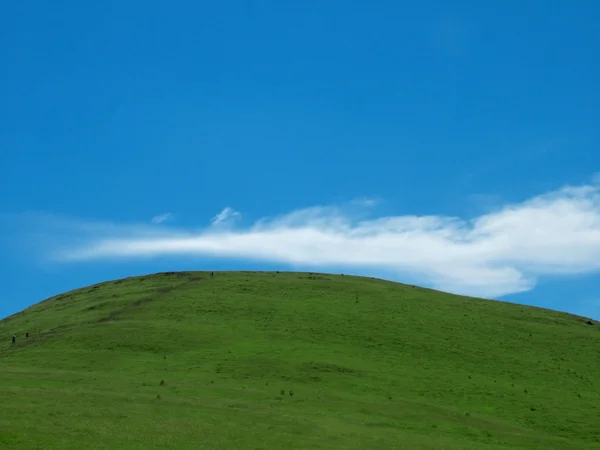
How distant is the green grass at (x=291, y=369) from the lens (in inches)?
1358

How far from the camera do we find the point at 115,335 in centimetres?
5634

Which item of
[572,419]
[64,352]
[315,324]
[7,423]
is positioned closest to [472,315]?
[315,324]

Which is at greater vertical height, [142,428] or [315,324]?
[315,324]

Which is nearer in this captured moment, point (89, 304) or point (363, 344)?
point (363, 344)

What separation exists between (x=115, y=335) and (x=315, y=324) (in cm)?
1807

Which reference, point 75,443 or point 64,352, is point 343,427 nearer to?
point 75,443

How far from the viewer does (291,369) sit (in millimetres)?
49062

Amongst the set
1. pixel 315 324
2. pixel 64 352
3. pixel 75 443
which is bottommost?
pixel 75 443

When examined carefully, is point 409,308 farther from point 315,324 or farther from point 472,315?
point 315,324

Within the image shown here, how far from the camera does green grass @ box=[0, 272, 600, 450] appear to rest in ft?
113

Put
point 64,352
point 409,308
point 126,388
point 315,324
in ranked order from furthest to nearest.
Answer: point 409,308 → point 315,324 → point 64,352 → point 126,388

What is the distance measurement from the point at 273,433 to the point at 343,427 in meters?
4.48

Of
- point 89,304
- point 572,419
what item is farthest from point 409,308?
point 89,304

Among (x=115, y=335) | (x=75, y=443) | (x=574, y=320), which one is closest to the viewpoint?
(x=75, y=443)
